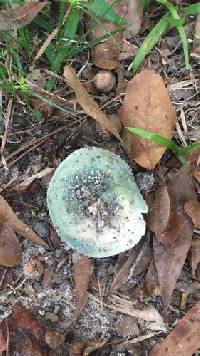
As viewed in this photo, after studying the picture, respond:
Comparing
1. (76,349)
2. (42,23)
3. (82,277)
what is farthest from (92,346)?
(42,23)

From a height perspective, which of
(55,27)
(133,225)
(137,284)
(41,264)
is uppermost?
(55,27)

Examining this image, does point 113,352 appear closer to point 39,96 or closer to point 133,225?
point 133,225

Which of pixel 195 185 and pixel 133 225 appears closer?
pixel 133 225

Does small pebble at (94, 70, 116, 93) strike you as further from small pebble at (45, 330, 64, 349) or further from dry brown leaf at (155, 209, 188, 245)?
small pebble at (45, 330, 64, 349)

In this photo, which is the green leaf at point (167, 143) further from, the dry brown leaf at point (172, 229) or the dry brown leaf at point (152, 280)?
the dry brown leaf at point (152, 280)

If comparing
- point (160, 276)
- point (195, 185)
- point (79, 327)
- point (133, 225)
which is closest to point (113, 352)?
point (79, 327)

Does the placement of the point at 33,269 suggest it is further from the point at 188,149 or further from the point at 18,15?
the point at 18,15

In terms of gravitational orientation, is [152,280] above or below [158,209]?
below
